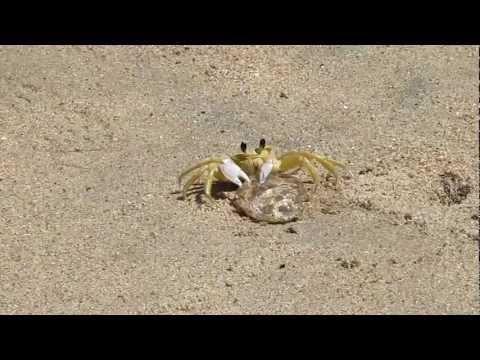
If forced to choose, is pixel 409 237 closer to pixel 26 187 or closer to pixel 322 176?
pixel 322 176

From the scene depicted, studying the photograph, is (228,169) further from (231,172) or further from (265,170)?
(265,170)

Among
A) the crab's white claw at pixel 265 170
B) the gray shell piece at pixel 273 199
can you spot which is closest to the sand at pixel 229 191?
the gray shell piece at pixel 273 199

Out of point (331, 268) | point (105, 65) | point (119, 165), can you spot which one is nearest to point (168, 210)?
point (119, 165)

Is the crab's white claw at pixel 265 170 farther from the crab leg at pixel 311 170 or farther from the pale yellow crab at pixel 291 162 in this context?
the crab leg at pixel 311 170

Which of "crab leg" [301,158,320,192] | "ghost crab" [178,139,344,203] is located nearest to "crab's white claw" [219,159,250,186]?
"ghost crab" [178,139,344,203]

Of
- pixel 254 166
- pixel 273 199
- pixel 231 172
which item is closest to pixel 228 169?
pixel 231 172

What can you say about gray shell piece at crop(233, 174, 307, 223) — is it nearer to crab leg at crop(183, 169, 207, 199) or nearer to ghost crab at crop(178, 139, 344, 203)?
ghost crab at crop(178, 139, 344, 203)
